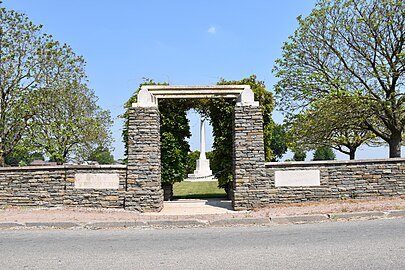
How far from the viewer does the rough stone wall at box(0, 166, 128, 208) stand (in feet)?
34.9

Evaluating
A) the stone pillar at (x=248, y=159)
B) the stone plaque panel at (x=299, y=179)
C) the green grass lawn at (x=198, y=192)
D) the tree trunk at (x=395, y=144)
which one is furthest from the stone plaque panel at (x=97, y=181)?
the tree trunk at (x=395, y=144)

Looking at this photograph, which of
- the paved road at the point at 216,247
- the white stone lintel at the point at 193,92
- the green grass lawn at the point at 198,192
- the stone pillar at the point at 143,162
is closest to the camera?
the paved road at the point at 216,247

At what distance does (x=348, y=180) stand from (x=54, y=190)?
8671 millimetres

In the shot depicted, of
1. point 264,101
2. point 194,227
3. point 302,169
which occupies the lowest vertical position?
point 194,227

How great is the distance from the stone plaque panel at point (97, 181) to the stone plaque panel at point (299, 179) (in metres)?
4.69

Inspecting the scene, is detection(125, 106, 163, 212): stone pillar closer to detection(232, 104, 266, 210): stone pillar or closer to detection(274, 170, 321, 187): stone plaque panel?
detection(232, 104, 266, 210): stone pillar

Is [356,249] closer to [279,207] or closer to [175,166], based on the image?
[279,207]

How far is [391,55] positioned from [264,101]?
22.4 feet

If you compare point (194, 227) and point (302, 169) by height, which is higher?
point (302, 169)

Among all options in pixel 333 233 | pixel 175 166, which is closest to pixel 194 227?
pixel 333 233

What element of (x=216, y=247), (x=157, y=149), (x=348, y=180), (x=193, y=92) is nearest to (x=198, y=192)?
(x=157, y=149)

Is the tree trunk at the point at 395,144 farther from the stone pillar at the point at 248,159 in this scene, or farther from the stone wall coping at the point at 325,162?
the stone pillar at the point at 248,159

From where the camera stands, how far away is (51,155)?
19516 millimetres

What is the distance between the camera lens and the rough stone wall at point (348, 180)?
1071 centimetres
